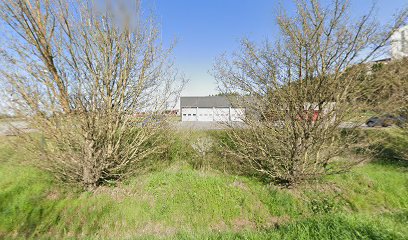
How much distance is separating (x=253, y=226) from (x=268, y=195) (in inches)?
39.4

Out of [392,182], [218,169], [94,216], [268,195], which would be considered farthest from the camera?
[218,169]

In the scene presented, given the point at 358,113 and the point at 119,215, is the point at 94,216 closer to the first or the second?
the point at 119,215

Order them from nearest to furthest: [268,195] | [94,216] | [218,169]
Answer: [94,216] → [268,195] → [218,169]

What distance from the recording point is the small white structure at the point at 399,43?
5.73m

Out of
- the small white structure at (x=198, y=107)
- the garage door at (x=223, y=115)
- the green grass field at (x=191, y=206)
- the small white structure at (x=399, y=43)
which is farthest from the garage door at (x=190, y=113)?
the small white structure at (x=399, y=43)

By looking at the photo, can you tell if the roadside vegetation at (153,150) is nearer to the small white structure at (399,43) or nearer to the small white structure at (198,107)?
the small white structure at (399,43)

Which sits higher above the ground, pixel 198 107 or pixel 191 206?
pixel 198 107

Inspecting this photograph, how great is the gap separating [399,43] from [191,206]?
7.82m

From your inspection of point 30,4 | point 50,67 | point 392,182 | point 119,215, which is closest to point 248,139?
point 119,215

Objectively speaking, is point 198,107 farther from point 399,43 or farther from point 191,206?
point 191,206

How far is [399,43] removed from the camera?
6340 mm

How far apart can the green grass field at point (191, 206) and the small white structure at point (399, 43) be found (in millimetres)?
3827

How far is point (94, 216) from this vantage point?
496cm

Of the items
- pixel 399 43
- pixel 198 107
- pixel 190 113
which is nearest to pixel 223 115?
pixel 399 43
